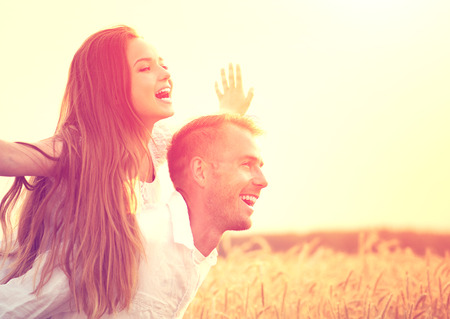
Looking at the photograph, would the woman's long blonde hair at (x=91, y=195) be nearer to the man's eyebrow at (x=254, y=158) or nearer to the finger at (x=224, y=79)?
the man's eyebrow at (x=254, y=158)

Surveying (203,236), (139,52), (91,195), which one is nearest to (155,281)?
(203,236)

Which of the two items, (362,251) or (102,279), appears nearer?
(102,279)

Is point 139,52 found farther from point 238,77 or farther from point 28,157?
point 28,157

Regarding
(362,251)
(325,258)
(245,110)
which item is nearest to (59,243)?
(245,110)

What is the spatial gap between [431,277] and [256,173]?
2.29 meters

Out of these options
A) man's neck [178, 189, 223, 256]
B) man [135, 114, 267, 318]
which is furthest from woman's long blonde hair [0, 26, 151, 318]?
man's neck [178, 189, 223, 256]

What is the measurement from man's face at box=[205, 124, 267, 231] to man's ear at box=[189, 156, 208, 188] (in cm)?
3

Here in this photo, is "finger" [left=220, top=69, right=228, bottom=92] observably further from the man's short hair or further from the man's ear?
the man's ear

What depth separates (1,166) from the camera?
8.86ft

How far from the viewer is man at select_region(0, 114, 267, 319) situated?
2996 millimetres

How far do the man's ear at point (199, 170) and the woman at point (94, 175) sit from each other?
0.32 m

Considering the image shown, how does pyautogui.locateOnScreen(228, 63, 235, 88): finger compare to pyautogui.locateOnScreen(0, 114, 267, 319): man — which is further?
pyautogui.locateOnScreen(228, 63, 235, 88): finger

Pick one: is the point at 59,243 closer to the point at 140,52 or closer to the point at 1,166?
the point at 1,166

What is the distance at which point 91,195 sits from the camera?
3.06 m
